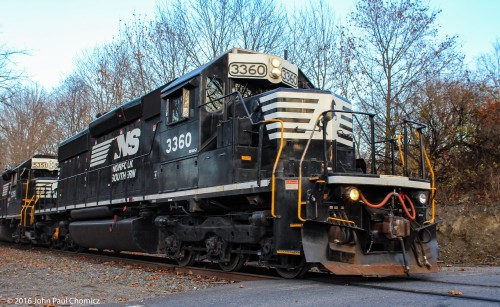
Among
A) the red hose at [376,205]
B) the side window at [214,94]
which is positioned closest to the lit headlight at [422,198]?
the red hose at [376,205]

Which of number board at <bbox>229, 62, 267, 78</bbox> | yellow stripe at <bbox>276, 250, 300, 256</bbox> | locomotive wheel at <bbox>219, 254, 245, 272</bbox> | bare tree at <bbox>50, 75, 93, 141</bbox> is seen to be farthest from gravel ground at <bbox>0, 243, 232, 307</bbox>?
bare tree at <bbox>50, 75, 93, 141</bbox>

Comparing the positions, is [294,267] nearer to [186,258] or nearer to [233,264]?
[233,264]

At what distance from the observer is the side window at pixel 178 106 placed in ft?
28.0

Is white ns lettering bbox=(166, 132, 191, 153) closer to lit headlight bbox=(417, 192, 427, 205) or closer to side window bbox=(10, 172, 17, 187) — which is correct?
lit headlight bbox=(417, 192, 427, 205)

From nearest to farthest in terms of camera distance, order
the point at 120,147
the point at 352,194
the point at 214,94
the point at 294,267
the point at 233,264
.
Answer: the point at 352,194 < the point at 294,267 < the point at 233,264 < the point at 214,94 < the point at 120,147

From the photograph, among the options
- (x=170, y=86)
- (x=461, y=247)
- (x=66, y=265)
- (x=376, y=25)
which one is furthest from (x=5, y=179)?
(x=461, y=247)

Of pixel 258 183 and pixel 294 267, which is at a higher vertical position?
pixel 258 183

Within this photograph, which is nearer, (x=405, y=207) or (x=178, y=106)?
(x=405, y=207)

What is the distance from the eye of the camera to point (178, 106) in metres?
8.95

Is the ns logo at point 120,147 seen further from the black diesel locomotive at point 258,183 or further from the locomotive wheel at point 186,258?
the locomotive wheel at point 186,258

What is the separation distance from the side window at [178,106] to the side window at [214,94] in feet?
1.44

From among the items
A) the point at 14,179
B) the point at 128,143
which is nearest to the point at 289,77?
the point at 128,143

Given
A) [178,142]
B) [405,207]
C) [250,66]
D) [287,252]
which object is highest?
[250,66]

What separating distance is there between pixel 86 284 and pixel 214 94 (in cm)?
382
